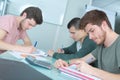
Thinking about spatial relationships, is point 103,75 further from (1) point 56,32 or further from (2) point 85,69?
(1) point 56,32

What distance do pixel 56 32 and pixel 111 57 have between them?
2.17 metres

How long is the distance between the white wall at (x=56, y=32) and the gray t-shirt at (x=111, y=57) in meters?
1.94

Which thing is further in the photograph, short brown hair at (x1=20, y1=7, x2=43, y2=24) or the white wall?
the white wall

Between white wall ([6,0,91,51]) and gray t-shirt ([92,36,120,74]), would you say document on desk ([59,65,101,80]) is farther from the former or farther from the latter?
white wall ([6,0,91,51])

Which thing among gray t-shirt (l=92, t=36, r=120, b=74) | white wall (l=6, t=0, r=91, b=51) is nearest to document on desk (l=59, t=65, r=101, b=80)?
gray t-shirt (l=92, t=36, r=120, b=74)

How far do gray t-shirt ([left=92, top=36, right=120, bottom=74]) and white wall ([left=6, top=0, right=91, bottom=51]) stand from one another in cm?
194

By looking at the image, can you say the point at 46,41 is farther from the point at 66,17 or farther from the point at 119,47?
the point at 119,47

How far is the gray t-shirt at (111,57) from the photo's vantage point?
52.6 inches

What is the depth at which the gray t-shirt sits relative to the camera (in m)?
1.34

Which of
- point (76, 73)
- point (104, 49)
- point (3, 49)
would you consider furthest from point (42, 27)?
point (76, 73)

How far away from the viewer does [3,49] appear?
5.62ft

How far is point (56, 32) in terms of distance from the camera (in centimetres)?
351

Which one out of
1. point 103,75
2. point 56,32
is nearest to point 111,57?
point 103,75

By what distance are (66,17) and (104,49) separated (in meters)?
2.12
